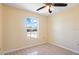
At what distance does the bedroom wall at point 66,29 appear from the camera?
1955 mm

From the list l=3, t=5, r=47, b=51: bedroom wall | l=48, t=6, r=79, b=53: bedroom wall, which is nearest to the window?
l=3, t=5, r=47, b=51: bedroom wall

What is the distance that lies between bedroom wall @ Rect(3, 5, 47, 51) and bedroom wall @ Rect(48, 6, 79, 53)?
24 centimetres

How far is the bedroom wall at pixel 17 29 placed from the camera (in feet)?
5.33

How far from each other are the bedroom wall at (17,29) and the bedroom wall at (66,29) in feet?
0.78

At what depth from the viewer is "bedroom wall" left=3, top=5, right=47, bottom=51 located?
162cm

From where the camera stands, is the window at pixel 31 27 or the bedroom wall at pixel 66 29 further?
the bedroom wall at pixel 66 29

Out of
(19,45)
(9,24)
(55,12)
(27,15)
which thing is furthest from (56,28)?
(9,24)

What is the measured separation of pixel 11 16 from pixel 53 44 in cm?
110

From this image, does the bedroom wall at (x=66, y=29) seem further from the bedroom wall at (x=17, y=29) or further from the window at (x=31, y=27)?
the window at (x=31, y=27)

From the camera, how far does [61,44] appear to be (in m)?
2.00

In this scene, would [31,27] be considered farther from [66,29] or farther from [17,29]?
[66,29]

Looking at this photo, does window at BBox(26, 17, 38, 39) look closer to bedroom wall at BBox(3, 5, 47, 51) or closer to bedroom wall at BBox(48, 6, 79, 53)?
bedroom wall at BBox(3, 5, 47, 51)

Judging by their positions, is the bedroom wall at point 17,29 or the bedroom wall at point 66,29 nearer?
the bedroom wall at point 17,29

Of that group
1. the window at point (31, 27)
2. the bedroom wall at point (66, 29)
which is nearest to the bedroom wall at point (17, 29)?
the window at point (31, 27)
